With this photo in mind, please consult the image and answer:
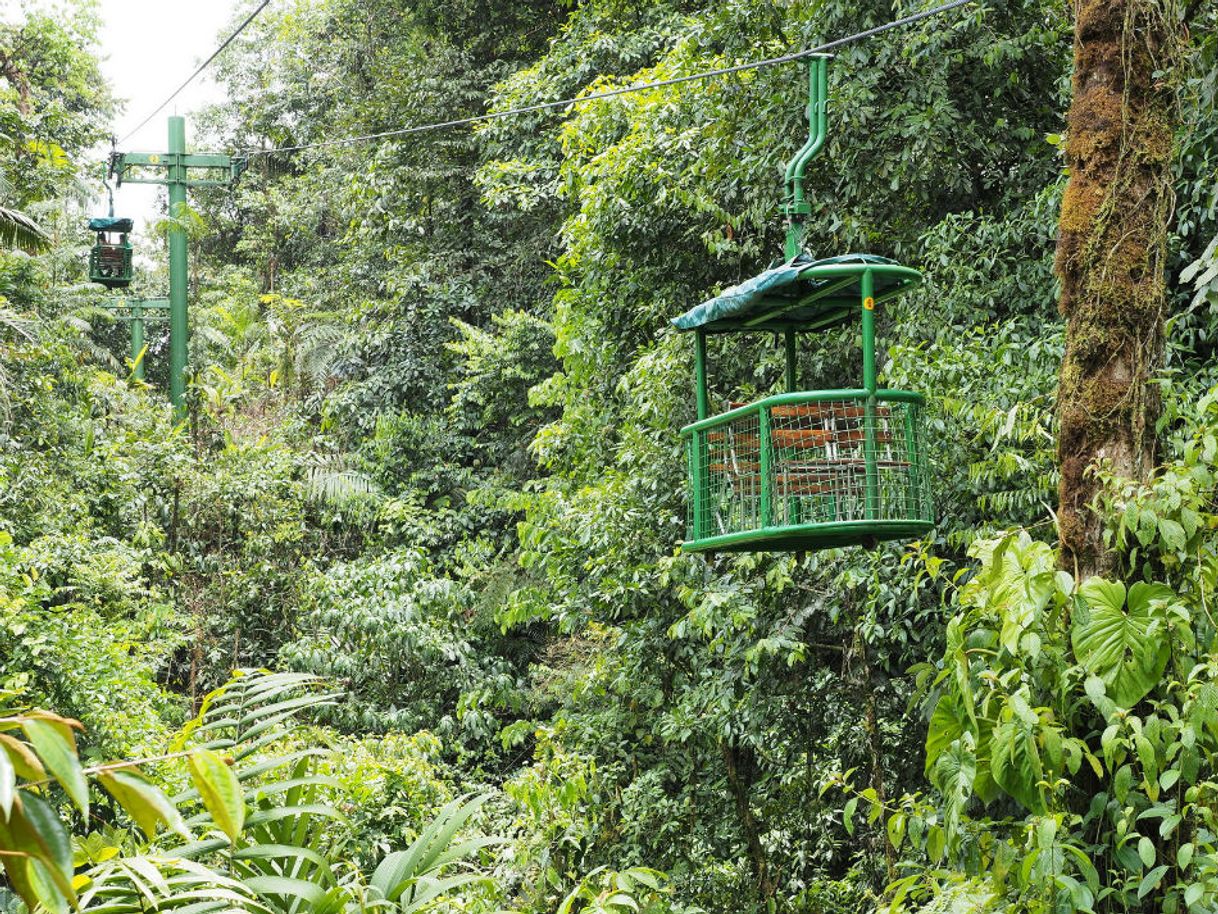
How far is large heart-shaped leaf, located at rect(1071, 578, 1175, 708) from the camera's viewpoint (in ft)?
9.52

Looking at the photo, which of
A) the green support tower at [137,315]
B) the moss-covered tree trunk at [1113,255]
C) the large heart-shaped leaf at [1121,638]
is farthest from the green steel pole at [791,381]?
the green support tower at [137,315]

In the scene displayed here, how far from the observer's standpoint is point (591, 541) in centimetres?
762

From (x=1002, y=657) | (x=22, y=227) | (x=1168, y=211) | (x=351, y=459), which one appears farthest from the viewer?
(x=351, y=459)

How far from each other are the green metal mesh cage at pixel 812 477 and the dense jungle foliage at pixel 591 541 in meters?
0.33

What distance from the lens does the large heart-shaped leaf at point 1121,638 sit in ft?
9.52

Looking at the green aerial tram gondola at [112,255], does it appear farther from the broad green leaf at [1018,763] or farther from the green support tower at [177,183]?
the broad green leaf at [1018,763]

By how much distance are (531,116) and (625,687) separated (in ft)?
17.4

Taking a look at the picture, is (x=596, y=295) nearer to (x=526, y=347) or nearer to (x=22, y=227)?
(x=526, y=347)

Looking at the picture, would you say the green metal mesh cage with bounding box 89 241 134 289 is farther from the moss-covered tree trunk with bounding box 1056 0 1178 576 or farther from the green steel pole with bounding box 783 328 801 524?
the moss-covered tree trunk with bounding box 1056 0 1178 576

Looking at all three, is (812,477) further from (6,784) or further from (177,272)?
(177,272)

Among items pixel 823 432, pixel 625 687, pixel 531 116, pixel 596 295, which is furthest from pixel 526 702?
pixel 823 432

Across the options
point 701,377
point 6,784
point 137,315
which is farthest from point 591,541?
point 137,315

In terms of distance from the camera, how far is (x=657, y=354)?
23.7 feet

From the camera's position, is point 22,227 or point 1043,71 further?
point 22,227
